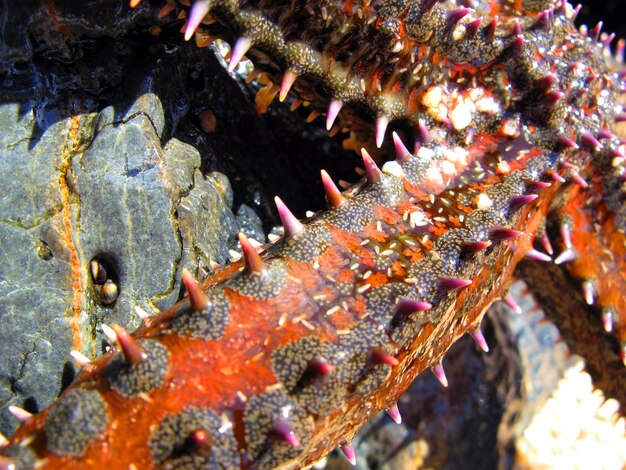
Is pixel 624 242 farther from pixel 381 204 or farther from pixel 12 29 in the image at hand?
pixel 12 29

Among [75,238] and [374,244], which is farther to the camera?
[75,238]

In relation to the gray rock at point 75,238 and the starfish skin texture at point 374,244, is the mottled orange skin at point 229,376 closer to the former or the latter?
the starfish skin texture at point 374,244

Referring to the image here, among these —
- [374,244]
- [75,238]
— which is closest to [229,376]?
[374,244]

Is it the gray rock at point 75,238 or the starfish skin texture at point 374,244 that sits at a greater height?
the starfish skin texture at point 374,244

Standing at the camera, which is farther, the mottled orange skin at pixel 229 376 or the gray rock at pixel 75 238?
the gray rock at pixel 75 238

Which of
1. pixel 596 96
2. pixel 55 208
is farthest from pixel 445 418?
pixel 55 208

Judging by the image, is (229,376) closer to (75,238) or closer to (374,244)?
(374,244)

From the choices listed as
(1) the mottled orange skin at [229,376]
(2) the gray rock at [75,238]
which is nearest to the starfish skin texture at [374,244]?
(1) the mottled orange skin at [229,376]

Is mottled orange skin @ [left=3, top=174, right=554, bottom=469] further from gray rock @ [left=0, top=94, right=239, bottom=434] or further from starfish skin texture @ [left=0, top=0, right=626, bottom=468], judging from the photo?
gray rock @ [left=0, top=94, right=239, bottom=434]
